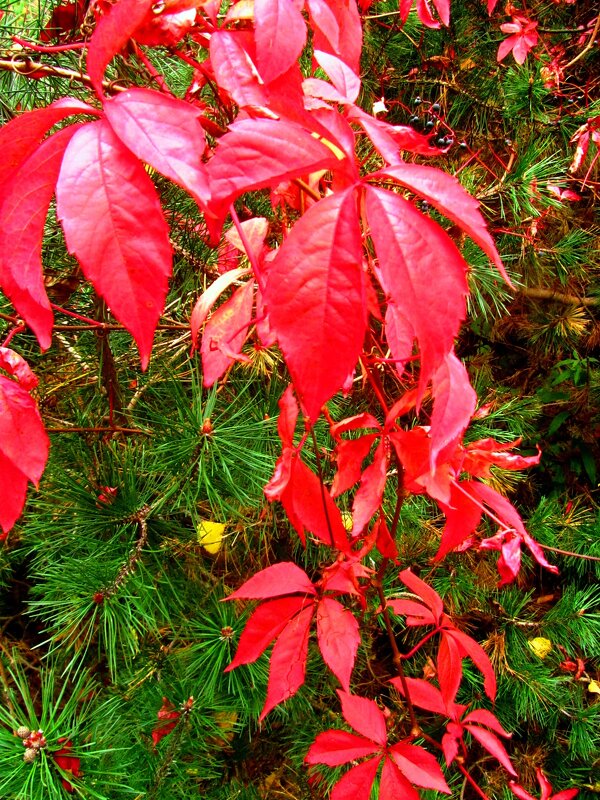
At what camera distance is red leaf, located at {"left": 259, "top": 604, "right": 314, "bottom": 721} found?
55 centimetres

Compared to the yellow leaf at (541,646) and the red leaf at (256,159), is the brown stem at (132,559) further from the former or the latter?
the yellow leaf at (541,646)

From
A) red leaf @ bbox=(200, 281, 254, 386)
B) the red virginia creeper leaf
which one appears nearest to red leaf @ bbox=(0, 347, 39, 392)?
red leaf @ bbox=(200, 281, 254, 386)

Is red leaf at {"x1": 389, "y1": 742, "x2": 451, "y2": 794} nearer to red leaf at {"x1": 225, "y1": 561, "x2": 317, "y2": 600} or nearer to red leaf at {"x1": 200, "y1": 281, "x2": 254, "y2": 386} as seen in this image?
red leaf at {"x1": 225, "y1": 561, "x2": 317, "y2": 600}

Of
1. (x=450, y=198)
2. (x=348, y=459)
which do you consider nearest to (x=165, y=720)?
(x=348, y=459)

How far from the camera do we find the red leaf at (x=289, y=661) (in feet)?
1.80

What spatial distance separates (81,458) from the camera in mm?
684

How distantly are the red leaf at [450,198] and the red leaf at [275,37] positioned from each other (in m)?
0.09

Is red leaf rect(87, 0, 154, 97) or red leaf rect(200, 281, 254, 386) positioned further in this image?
red leaf rect(200, 281, 254, 386)

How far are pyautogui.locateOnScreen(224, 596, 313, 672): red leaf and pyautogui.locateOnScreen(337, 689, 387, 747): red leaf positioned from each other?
96mm

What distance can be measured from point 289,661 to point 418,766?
177 millimetres

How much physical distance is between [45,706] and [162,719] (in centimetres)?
17

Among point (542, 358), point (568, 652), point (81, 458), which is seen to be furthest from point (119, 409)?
point (542, 358)

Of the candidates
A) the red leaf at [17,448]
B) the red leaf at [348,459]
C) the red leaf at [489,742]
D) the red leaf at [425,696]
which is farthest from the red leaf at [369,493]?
the red leaf at [489,742]

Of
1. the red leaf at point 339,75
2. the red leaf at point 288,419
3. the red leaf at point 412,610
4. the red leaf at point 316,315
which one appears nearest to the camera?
the red leaf at point 316,315
